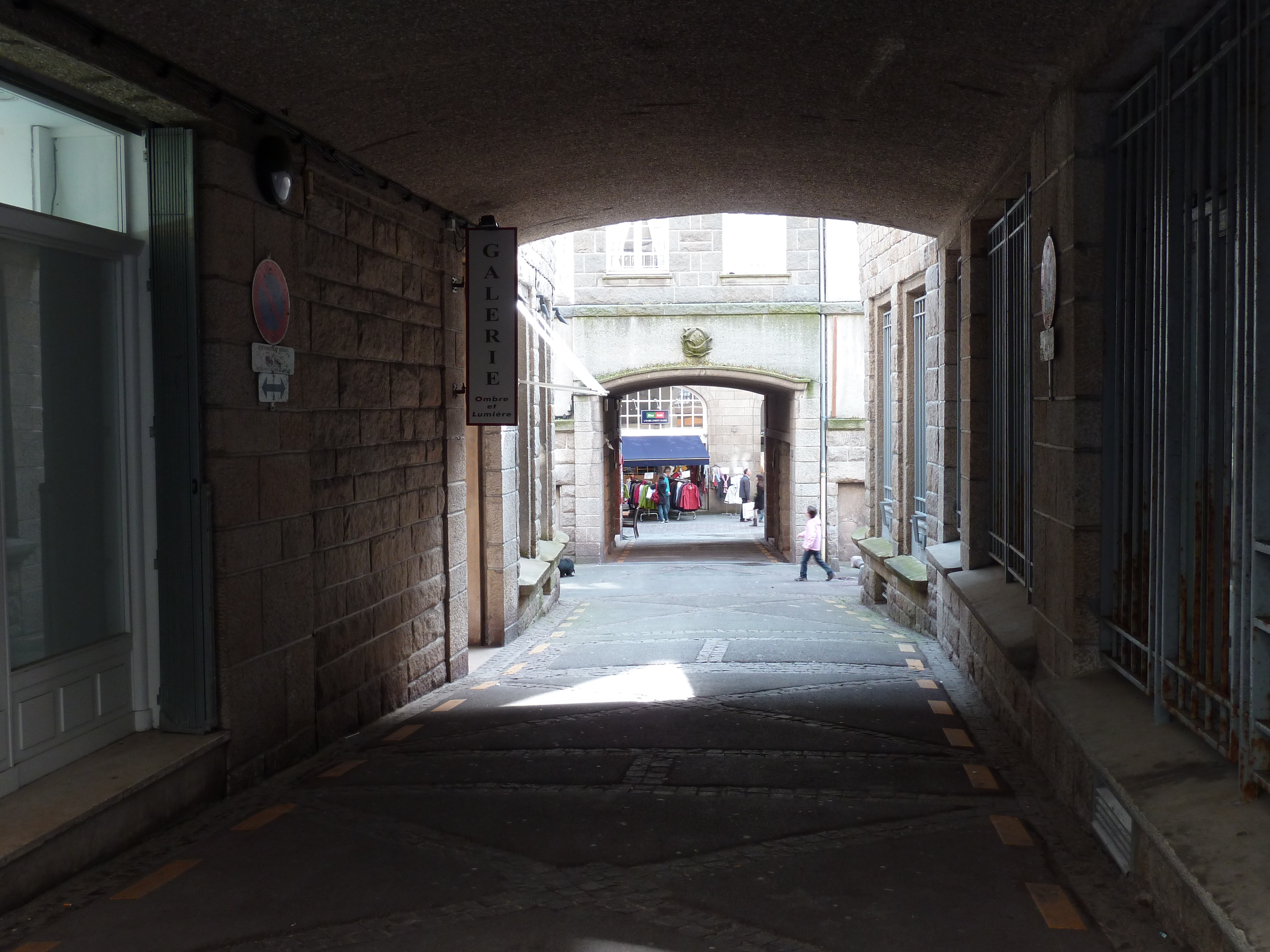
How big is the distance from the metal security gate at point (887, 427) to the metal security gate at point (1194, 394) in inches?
349

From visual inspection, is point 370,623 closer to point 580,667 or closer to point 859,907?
point 580,667

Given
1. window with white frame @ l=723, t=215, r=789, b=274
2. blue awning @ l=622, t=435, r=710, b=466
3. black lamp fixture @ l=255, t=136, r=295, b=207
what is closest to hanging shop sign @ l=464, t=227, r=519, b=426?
black lamp fixture @ l=255, t=136, r=295, b=207

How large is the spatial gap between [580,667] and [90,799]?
5.57 metres

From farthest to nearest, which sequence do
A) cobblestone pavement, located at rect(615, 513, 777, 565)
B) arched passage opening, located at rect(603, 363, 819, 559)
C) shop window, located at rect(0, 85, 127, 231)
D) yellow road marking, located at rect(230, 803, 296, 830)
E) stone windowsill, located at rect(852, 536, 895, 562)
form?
cobblestone pavement, located at rect(615, 513, 777, 565), arched passage opening, located at rect(603, 363, 819, 559), stone windowsill, located at rect(852, 536, 895, 562), yellow road marking, located at rect(230, 803, 296, 830), shop window, located at rect(0, 85, 127, 231)

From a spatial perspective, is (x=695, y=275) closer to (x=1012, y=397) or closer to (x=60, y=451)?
(x=1012, y=397)

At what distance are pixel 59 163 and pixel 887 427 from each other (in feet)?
37.6

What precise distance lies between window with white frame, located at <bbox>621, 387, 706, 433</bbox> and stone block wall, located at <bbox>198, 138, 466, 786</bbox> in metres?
28.9

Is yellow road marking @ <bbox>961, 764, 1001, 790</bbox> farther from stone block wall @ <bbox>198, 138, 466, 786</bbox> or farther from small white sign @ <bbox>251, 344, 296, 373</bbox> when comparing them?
small white sign @ <bbox>251, 344, 296, 373</bbox>

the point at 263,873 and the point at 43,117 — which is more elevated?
the point at 43,117

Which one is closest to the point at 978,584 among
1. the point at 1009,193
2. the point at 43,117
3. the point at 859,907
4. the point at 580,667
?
the point at 1009,193

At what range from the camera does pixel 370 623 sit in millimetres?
7711

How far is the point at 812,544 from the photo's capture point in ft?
63.7

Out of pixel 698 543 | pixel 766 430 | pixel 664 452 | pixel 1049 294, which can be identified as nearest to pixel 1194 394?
pixel 1049 294

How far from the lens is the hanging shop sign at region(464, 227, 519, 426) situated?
9008 millimetres
